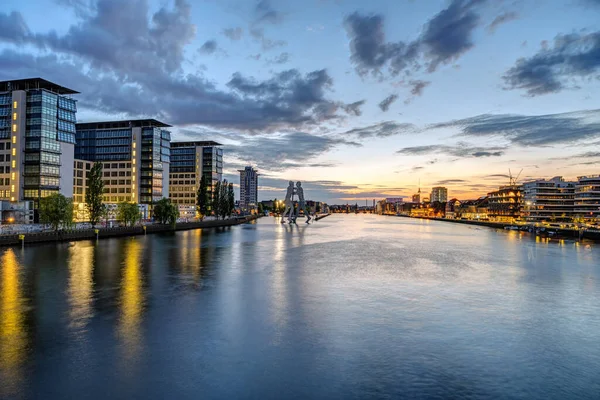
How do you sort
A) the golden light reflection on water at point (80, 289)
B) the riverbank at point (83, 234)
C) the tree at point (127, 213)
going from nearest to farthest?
the golden light reflection on water at point (80, 289)
the riverbank at point (83, 234)
the tree at point (127, 213)

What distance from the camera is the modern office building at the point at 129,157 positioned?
6973 inches

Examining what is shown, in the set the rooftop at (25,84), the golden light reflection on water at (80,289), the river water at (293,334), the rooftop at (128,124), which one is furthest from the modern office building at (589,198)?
the rooftop at (25,84)

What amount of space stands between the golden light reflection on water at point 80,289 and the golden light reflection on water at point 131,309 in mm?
2526

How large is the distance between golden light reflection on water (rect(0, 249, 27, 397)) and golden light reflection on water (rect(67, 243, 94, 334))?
3171 mm

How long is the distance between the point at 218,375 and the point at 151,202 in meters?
169

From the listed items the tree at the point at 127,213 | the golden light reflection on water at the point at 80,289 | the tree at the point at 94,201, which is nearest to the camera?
the golden light reflection on water at the point at 80,289

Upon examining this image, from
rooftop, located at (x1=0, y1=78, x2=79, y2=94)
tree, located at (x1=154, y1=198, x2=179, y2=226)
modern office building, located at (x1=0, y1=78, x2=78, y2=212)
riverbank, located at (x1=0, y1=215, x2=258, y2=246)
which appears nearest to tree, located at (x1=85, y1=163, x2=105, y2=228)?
riverbank, located at (x1=0, y1=215, x2=258, y2=246)

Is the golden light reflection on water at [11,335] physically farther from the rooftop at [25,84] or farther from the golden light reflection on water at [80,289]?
the rooftop at [25,84]

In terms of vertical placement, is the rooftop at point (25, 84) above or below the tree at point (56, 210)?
above

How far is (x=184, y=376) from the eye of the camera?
19984 millimetres

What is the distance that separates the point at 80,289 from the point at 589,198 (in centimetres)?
22087

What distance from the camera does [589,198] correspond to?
192750 mm


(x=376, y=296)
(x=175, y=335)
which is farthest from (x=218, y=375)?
(x=376, y=296)

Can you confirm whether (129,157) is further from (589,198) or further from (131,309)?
(589,198)
